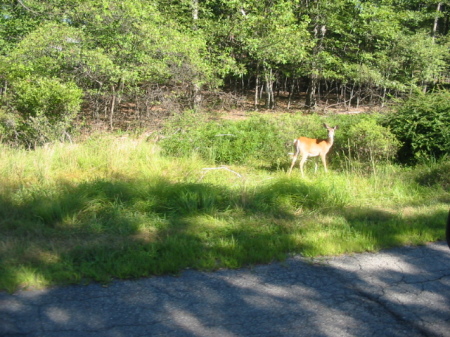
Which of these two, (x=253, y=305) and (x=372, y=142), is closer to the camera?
(x=253, y=305)

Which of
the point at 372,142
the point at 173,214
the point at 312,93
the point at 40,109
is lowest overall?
the point at 173,214

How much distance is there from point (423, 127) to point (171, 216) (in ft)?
26.1

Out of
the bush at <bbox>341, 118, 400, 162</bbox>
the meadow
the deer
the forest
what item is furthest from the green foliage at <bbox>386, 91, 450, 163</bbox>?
the deer

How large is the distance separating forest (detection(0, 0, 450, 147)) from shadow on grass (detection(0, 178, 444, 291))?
22.6 feet

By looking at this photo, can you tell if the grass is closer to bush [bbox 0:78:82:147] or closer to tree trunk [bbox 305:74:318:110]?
bush [bbox 0:78:82:147]

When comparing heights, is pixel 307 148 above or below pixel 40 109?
below

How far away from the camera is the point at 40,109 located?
46.4 ft

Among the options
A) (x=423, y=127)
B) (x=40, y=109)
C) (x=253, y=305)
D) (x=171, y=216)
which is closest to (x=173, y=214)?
(x=171, y=216)

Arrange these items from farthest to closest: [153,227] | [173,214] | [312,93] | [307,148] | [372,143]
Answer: [312,93] → [372,143] → [307,148] → [173,214] → [153,227]

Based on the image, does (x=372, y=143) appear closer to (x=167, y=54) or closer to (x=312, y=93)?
(x=167, y=54)

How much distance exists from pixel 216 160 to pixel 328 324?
9.59 m

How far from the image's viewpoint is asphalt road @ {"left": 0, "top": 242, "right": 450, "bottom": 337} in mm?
3453

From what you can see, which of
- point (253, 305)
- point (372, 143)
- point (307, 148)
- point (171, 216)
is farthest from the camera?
point (372, 143)

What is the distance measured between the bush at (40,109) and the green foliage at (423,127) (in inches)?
371
